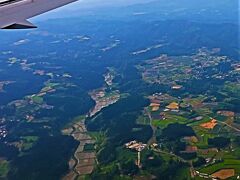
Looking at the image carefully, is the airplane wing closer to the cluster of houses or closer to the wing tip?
the wing tip

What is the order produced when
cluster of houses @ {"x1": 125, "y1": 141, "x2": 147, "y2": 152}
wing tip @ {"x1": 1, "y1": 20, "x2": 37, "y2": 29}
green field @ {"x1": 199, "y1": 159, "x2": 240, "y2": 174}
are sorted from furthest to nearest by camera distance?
cluster of houses @ {"x1": 125, "y1": 141, "x2": 147, "y2": 152} < green field @ {"x1": 199, "y1": 159, "x2": 240, "y2": 174} < wing tip @ {"x1": 1, "y1": 20, "x2": 37, "y2": 29}

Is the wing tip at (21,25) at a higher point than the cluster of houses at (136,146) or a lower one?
higher

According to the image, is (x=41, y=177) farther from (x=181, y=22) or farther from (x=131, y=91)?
(x=181, y=22)

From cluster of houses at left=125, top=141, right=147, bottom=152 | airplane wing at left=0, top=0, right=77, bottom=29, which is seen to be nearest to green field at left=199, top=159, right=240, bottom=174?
cluster of houses at left=125, top=141, right=147, bottom=152

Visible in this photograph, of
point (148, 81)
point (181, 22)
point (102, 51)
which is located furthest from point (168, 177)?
point (181, 22)

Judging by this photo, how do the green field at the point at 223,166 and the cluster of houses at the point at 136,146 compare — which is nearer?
the green field at the point at 223,166

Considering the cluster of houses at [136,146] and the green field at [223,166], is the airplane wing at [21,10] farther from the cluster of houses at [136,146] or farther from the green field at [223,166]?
the cluster of houses at [136,146]

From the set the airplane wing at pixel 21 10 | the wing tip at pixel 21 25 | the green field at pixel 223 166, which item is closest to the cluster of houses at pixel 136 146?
the green field at pixel 223 166

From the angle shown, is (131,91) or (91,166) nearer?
(91,166)
